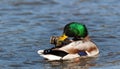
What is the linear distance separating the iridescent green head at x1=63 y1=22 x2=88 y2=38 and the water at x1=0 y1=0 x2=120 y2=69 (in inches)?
27.4

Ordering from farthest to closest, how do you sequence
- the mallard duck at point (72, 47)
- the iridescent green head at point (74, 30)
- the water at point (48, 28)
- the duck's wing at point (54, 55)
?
1. the iridescent green head at point (74, 30)
2. the water at point (48, 28)
3. the mallard duck at point (72, 47)
4. the duck's wing at point (54, 55)

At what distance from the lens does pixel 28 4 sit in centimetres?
2130

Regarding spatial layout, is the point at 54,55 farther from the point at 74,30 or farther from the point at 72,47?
the point at 74,30

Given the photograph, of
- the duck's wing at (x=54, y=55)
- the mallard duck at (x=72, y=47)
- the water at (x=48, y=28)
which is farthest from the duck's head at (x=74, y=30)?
the duck's wing at (x=54, y=55)

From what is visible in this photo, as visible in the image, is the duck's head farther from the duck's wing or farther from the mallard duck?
the duck's wing

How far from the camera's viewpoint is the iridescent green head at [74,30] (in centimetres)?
1516

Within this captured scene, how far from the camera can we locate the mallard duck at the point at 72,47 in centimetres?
1414

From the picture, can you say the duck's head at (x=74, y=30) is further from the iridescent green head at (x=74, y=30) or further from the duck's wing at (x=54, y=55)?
the duck's wing at (x=54, y=55)

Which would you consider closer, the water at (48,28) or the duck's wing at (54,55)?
the duck's wing at (54,55)

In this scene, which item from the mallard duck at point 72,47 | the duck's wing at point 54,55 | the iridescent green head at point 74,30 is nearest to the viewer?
the duck's wing at point 54,55

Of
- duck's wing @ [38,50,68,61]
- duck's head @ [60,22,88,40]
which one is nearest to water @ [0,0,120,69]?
duck's wing @ [38,50,68,61]

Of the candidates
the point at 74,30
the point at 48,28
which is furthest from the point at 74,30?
the point at 48,28

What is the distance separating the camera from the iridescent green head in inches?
597

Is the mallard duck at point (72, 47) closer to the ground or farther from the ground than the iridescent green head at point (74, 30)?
closer to the ground
